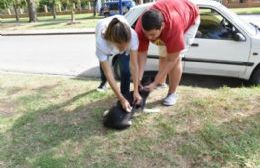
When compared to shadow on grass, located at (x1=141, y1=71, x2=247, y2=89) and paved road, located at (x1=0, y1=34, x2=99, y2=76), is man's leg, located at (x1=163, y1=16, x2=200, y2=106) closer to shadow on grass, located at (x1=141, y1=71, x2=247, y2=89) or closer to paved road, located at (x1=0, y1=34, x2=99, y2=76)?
shadow on grass, located at (x1=141, y1=71, x2=247, y2=89)

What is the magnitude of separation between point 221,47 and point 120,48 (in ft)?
9.62

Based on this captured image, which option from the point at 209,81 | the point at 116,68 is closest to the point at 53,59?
the point at 116,68

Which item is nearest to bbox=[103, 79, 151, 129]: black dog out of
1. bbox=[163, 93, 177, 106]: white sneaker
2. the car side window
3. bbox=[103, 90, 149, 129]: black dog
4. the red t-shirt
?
bbox=[103, 90, 149, 129]: black dog

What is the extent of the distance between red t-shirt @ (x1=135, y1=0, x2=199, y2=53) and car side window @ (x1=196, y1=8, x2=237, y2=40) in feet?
6.76

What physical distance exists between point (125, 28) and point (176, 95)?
1.70 metres

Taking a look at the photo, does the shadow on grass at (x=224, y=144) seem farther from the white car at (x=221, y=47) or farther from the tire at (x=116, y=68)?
the tire at (x=116, y=68)

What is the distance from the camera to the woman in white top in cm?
335

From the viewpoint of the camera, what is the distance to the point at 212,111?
13.9 feet

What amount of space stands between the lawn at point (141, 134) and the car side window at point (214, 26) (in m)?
1.25

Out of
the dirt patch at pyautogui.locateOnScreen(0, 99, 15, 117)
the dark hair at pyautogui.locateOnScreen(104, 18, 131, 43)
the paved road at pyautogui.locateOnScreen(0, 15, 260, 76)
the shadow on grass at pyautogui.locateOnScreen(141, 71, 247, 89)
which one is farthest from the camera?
the paved road at pyautogui.locateOnScreen(0, 15, 260, 76)

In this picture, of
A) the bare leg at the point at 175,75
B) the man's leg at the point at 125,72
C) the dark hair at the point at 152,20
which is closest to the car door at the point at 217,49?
the bare leg at the point at 175,75

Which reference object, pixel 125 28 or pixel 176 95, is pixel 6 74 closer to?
pixel 176 95

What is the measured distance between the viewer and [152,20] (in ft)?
11.1

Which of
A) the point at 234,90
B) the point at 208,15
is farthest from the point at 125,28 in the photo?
the point at 208,15
